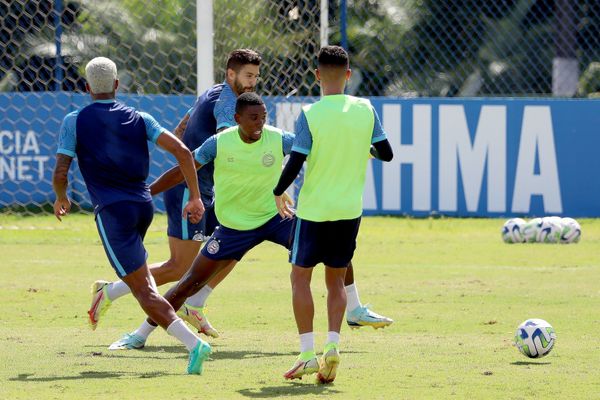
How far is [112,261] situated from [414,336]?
7.73ft

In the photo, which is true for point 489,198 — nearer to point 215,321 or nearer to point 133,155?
point 215,321

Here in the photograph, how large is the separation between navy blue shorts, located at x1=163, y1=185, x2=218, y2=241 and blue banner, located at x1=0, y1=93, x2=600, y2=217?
26.8 ft

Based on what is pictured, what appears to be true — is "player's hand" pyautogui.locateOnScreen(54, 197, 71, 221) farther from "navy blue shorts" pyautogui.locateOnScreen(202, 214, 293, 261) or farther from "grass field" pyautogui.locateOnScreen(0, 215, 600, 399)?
"navy blue shorts" pyautogui.locateOnScreen(202, 214, 293, 261)

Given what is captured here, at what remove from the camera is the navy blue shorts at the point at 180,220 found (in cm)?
914

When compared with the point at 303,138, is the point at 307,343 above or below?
below

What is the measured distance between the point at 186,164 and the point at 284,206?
70 centimetres

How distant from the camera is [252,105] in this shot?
804 centimetres

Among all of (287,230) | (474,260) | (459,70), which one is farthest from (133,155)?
(459,70)

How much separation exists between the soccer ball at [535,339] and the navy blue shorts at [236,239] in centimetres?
158

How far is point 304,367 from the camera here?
707 centimetres

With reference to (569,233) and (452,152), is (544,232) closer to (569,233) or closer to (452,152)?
(569,233)

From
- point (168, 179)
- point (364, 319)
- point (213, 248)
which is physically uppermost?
point (168, 179)

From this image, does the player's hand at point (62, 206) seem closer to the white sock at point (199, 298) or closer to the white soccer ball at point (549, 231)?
the white sock at point (199, 298)

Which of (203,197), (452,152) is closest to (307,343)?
(203,197)
